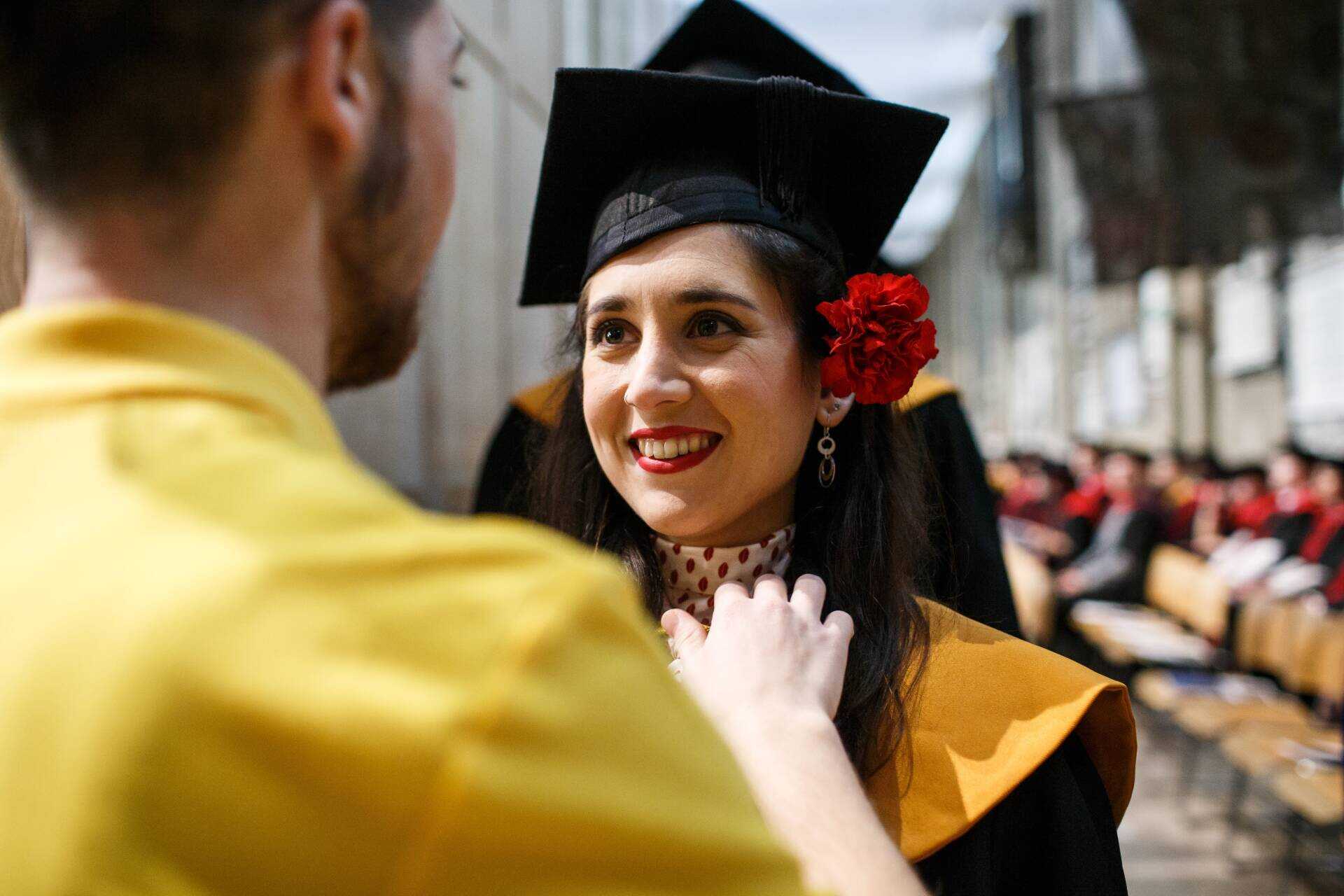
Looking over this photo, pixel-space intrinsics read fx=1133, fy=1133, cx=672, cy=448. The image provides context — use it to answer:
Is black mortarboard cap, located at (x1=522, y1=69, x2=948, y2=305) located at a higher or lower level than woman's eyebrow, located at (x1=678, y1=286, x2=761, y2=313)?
higher

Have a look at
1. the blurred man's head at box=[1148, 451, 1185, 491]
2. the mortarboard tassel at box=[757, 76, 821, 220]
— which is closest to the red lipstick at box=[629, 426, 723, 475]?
the mortarboard tassel at box=[757, 76, 821, 220]

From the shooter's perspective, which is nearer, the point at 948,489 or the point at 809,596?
the point at 809,596

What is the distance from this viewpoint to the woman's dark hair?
1530mm

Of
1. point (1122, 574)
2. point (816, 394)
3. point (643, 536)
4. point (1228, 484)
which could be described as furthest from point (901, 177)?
point (1228, 484)

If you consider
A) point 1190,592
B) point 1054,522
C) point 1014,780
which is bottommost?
point 1054,522

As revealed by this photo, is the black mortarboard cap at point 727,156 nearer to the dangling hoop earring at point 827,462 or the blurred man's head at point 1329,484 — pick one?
the dangling hoop earring at point 827,462

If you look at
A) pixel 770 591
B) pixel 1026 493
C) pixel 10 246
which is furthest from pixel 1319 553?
pixel 10 246

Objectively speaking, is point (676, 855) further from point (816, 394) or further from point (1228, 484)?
point (1228, 484)

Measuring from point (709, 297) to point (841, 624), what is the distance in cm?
50

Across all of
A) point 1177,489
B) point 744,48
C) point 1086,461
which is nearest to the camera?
point 744,48

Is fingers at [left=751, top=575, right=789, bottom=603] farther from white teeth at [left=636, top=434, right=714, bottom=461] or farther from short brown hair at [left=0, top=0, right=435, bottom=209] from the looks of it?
short brown hair at [left=0, top=0, right=435, bottom=209]

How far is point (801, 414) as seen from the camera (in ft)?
5.53

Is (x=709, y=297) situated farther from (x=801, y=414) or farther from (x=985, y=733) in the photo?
(x=985, y=733)

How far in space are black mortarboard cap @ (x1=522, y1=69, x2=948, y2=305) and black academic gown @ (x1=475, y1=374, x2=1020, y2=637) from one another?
571 millimetres
